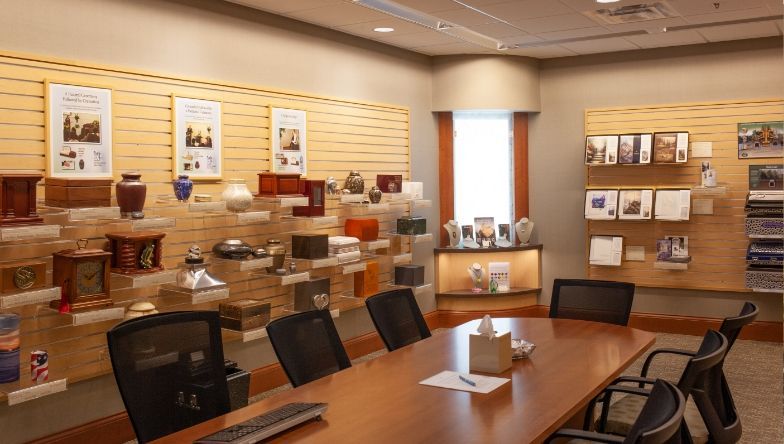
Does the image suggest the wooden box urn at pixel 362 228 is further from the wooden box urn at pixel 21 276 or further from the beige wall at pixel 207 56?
the wooden box urn at pixel 21 276

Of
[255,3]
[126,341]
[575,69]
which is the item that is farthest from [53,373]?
[575,69]

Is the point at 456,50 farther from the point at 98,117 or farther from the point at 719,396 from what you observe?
the point at 719,396

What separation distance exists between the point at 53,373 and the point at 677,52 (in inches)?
249

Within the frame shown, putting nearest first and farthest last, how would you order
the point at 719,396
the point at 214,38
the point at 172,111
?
the point at 719,396 < the point at 172,111 < the point at 214,38

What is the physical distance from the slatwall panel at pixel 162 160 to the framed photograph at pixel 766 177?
3.63 m

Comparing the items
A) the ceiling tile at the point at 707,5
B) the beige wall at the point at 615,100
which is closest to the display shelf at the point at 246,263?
the ceiling tile at the point at 707,5

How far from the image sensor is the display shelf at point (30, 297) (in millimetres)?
3654

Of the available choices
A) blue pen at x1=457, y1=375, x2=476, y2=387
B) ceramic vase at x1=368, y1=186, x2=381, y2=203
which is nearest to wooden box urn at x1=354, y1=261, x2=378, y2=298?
ceramic vase at x1=368, y1=186, x2=381, y2=203

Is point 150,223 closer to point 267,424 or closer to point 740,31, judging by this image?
point 267,424

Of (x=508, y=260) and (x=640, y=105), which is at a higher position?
(x=640, y=105)

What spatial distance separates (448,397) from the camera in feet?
9.50

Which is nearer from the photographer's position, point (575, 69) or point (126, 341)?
point (126, 341)

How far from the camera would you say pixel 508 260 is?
7996 millimetres

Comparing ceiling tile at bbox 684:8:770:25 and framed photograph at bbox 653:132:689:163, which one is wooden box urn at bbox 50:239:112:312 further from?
framed photograph at bbox 653:132:689:163
